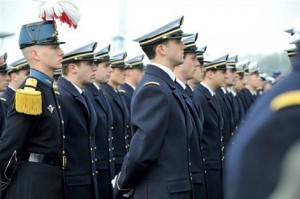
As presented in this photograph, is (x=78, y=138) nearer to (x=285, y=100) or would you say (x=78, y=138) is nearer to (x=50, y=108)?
(x=50, y=108)

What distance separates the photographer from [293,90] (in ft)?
5.21

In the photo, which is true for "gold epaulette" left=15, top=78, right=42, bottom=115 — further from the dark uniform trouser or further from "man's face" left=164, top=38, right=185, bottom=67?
"man's face" left=164, top=38, right=185, bottom=67

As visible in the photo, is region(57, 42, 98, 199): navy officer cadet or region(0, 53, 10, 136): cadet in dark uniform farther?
region(0, 53, 10, 136): cadet in dark uniform

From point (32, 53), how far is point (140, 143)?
129cm

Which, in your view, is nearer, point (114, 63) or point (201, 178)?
point (201, 178)

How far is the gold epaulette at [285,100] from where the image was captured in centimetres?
154

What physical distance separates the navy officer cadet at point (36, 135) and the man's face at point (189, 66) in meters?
1.83

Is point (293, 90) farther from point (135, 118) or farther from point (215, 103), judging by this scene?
point (215, 103)

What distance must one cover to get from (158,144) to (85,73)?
2166mm

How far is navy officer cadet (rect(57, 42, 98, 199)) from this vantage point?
6.32 metres

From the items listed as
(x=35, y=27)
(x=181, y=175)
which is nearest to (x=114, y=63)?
(x=35, y=27)

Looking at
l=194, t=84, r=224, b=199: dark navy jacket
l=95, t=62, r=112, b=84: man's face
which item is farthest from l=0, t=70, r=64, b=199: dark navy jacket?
l=95, t=62, r=112, b=84: man's face

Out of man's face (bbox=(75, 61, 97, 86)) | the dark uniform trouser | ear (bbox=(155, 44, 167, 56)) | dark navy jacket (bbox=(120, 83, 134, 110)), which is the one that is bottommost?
the dark uniform trouser

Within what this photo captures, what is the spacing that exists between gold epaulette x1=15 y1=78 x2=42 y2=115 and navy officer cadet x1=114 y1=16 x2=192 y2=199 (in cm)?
70
